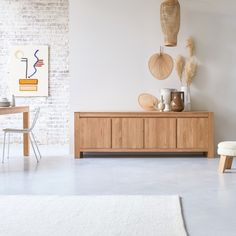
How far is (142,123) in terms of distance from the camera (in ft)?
21.6

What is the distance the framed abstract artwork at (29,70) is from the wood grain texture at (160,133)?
3.16 meters

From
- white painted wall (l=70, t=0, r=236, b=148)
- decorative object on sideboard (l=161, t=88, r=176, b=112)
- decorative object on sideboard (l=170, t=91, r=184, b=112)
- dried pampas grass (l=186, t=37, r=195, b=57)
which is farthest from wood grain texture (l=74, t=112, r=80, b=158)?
dried pampas grass (l=186, t=37, r=195, b=57)

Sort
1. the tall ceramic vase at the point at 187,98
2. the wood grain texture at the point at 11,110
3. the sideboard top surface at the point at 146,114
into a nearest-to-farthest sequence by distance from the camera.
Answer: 1. the wood grain texture at the point at 11,110
2. the sideboard top surface at the point at 146,114
3. the tall ceramic vase at the point at 187,98

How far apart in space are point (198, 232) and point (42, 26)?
7.05 meters

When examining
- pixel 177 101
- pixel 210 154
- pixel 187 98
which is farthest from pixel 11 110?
pixel 210 154

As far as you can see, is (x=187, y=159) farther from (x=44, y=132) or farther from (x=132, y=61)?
(x=44, y=132)

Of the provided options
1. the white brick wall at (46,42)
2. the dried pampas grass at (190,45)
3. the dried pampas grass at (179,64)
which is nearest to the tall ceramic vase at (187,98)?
the dried pampas grass at (179,64)

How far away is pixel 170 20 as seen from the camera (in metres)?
6.65

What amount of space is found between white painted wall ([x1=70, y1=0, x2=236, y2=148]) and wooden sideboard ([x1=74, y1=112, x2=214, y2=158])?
1.74ft

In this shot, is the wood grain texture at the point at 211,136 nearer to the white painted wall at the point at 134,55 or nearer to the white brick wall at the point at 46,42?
the white painted wall at the point at 134,55

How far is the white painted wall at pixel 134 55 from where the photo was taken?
23.2ft

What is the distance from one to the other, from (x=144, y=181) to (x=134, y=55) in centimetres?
307

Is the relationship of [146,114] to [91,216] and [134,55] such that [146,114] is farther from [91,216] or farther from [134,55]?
[91,216]

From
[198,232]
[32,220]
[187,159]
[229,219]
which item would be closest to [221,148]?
[187,159]
